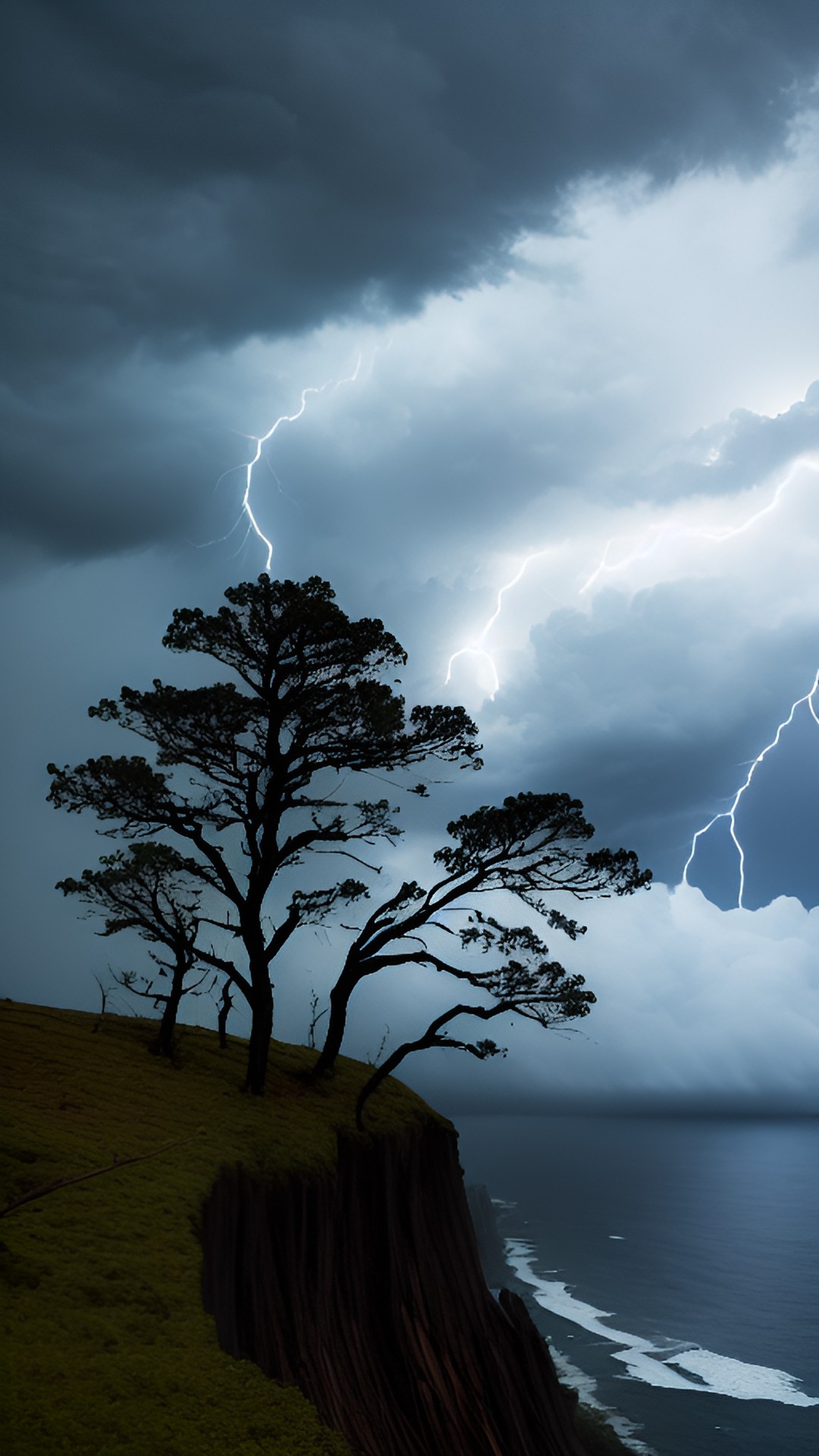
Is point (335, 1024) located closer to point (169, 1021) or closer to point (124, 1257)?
point (169, 1021)

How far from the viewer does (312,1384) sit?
14.2 metres

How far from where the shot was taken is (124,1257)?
11.5 meters

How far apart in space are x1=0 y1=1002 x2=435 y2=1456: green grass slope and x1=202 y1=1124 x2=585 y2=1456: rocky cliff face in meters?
0.86

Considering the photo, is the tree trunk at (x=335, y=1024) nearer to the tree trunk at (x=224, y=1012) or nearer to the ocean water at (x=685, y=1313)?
the tree trunk at (x=224, y=1012)

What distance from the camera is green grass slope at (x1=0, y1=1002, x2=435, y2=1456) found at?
27.9 ft

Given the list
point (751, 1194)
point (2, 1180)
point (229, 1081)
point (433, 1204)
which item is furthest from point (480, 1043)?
point (751, 1194)

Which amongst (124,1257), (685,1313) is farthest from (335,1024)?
(685,1313)

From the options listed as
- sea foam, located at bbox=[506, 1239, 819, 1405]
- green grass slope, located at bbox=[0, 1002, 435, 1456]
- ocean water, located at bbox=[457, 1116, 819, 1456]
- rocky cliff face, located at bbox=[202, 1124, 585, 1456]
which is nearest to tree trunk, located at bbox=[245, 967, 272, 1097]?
green grass slope, located at bbox=[0, 1002, 435, 1456]

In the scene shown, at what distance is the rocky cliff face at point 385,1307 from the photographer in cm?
1423

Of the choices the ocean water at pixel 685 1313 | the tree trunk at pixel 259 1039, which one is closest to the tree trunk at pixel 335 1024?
the tree trunk at pixel 259 1039

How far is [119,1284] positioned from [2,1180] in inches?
95.6

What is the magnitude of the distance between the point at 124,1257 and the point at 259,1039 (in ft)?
33.1

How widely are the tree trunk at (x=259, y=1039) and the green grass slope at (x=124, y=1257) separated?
483 mm

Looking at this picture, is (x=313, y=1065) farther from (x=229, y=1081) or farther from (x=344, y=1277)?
(x=344, y=1277)
